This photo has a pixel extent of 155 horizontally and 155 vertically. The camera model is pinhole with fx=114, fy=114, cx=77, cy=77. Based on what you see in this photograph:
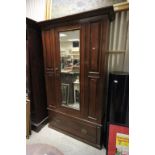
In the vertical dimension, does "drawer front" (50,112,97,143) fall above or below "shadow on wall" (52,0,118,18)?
below

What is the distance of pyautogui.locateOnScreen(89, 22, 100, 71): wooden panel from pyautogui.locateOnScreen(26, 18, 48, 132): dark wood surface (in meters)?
1.05

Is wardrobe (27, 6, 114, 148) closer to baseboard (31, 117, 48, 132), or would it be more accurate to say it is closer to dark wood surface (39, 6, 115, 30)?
dark wood surface (39, 6, 115, 30)

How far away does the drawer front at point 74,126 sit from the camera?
1.84 meters

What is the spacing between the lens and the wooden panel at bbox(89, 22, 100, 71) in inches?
59.5

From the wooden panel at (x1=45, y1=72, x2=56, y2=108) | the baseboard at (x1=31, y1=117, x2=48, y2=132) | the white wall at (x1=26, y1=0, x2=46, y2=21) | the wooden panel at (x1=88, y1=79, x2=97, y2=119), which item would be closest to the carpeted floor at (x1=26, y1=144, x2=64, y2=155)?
the wooden panel at (x1=88, y1=79, x2=97, y2=119)

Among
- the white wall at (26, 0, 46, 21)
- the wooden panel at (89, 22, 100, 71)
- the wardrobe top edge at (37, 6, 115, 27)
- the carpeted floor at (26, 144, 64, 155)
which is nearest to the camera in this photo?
the carpeted floor at (26, 144, 64, 155)

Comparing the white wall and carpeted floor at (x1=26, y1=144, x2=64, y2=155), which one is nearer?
carpeted floor at (x1=26, y1=144, x2=64, y2=155)

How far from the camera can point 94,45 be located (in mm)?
1555

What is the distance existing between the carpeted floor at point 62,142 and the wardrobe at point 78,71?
82 mm

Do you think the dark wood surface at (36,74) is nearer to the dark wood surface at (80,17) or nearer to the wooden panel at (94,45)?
A: the dark wood surface at (80,17)

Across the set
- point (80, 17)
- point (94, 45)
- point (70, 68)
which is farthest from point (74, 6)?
point (70, 68)

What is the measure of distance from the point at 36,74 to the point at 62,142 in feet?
4.22
